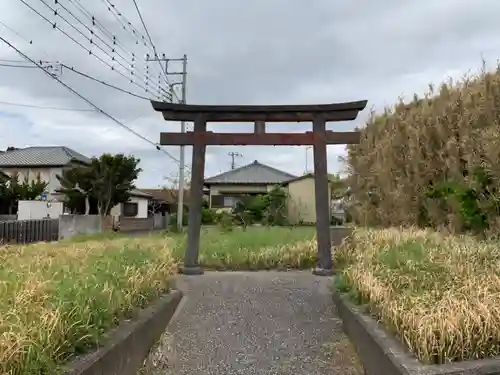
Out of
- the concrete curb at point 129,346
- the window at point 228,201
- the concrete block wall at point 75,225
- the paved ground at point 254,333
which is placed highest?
the window at point 228,201

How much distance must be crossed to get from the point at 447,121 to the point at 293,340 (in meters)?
4.76

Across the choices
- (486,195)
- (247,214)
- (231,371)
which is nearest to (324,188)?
(486,195)

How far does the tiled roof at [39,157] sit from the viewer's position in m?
33.5

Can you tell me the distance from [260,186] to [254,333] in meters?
30.7

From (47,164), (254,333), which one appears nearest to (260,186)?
(47,164)

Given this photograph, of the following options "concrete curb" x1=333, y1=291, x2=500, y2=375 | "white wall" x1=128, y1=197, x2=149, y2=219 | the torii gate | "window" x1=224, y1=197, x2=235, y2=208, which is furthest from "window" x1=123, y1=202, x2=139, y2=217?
"concrete curb" x1=333, y1=291, x2=500, y2=375

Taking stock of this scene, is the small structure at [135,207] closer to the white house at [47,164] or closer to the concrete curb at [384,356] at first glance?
the white house at [47,164]

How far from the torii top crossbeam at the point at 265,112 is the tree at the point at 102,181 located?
51.7 ft

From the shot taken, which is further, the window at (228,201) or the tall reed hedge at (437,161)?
the window at (228,201)

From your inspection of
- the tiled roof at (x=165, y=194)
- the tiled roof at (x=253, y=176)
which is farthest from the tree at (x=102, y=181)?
the tiled roof at (x=165, y=194)

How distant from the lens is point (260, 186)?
3581 cm

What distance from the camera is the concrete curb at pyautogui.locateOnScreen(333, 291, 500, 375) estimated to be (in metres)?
2.94

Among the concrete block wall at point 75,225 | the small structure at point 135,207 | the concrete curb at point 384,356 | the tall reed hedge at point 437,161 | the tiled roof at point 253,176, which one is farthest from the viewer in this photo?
the small structure at point 135,207

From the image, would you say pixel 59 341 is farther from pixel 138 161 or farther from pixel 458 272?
pixel 138 161
